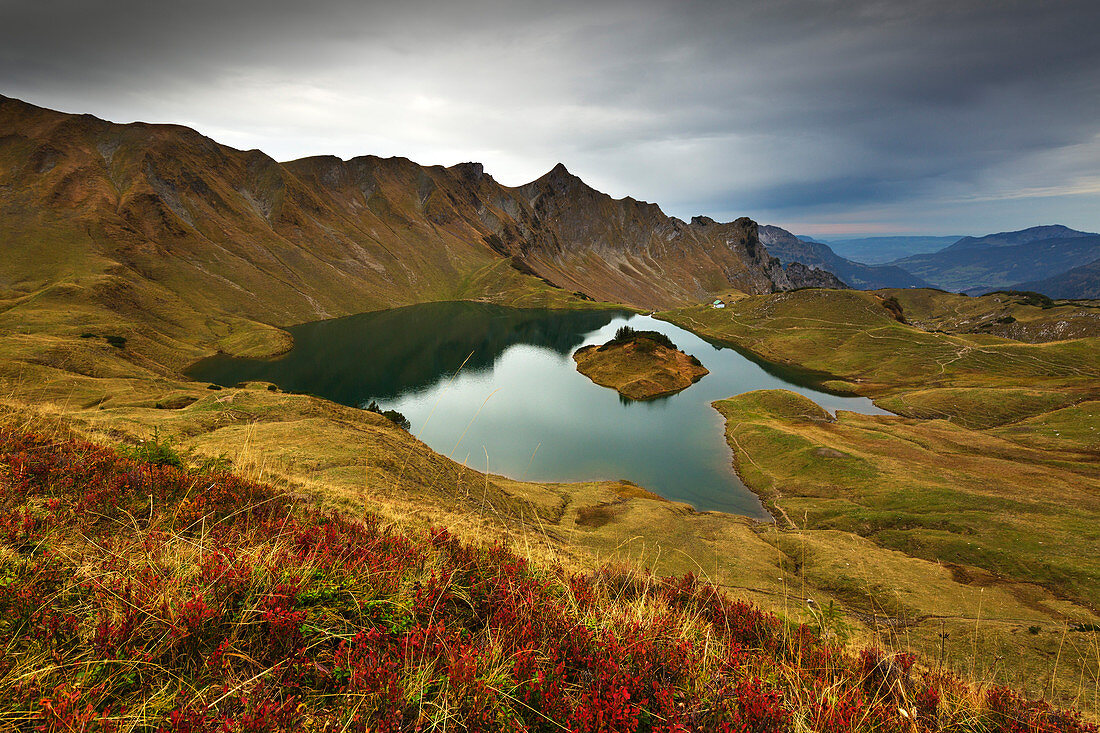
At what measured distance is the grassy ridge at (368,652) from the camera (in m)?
2.49

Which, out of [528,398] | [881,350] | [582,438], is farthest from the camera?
[881,350]

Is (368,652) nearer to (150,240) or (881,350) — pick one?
(881,350)

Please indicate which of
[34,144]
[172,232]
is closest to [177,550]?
[172,232]

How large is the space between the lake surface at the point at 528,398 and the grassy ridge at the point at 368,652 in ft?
13.0

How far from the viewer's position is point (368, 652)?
299 cm

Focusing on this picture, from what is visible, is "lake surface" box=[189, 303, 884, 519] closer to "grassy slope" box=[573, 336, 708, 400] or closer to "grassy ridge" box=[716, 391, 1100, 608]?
"grassy slope" box=[573, 336, 708, 400]

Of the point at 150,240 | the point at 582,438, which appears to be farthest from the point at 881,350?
the point at 150,240

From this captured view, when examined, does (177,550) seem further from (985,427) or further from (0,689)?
(985,427)

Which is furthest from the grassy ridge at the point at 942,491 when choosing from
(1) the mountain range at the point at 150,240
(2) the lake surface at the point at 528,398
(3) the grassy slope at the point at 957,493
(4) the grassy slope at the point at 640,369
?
(1) the mountain range at the point at 150,240

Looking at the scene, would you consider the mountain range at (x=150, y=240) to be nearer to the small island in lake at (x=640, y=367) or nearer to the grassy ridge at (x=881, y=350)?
the grassy ridge at (x=881, y=350)

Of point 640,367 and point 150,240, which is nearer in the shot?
point 640,367

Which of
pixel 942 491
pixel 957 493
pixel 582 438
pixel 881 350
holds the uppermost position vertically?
pixel 881 350

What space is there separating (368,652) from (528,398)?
2530 inches

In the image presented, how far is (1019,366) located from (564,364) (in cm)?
9406
